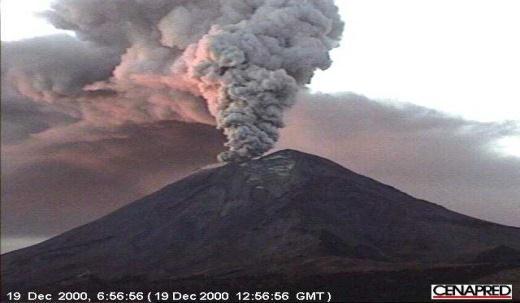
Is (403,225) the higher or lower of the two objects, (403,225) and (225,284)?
the higher

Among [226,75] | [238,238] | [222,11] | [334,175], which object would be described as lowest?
[238,238]

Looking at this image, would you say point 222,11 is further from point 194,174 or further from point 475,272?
point 475,272

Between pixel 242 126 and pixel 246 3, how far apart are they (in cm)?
765

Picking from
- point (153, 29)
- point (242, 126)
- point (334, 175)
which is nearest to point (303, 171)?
point (334, 175)

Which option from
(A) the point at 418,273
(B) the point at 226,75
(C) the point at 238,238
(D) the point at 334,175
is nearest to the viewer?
(A) the point at 418,273

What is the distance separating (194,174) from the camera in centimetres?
4916

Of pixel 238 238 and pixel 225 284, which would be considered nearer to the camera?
pixel 225 284

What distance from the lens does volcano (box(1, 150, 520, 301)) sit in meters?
32.2

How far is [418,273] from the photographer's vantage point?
31.4 metres

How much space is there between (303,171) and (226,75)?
8.29 metres

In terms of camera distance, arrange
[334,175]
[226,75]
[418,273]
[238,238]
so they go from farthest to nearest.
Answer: [334,175], [226,75], [238,238], [418,273]

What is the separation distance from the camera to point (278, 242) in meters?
38.2

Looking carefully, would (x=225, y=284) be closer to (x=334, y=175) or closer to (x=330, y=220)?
(x=330, y=220)

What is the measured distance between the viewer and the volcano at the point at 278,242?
32188mm
